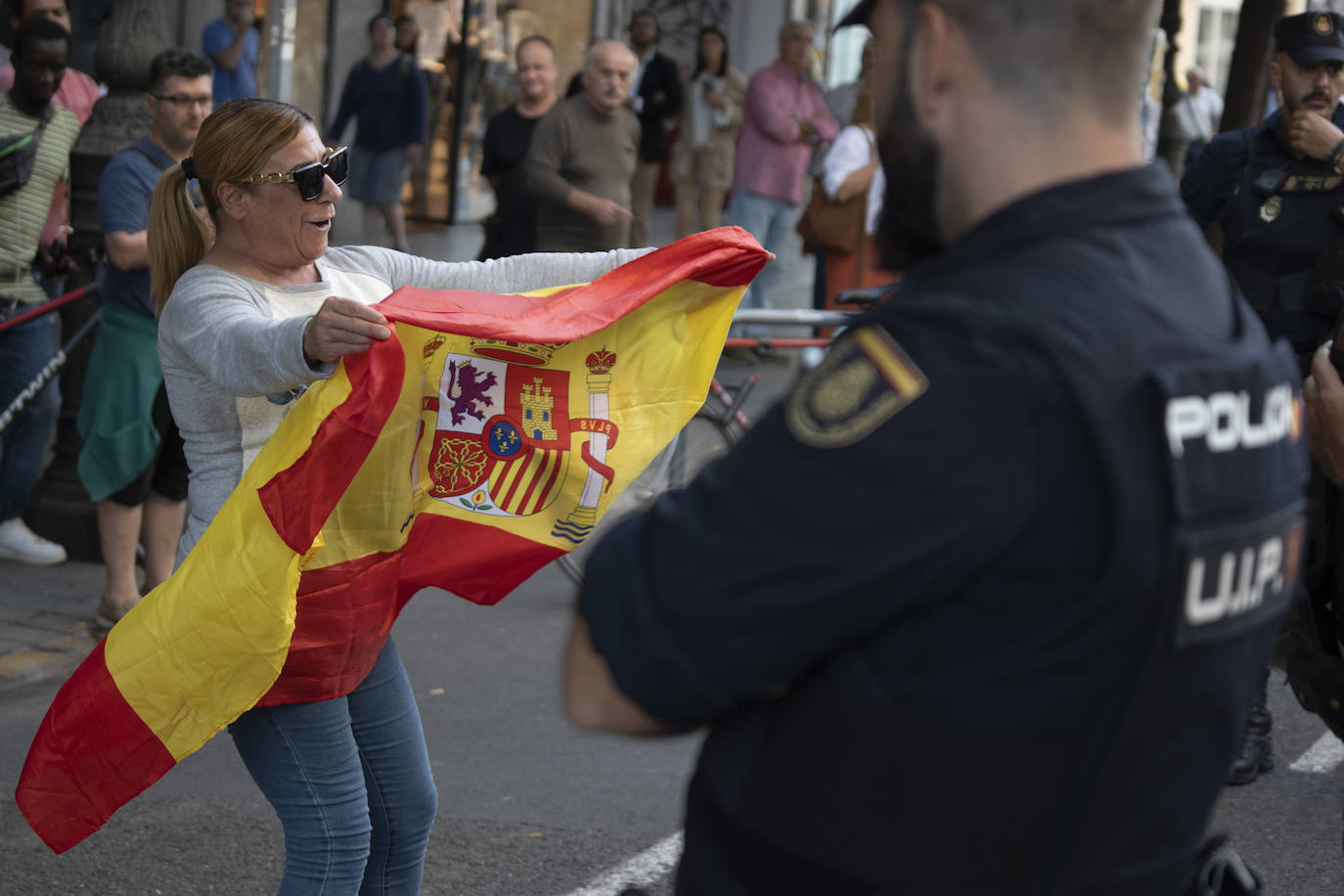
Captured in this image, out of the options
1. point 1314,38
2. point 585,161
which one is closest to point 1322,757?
point 1314,38

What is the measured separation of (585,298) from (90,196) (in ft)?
14.0

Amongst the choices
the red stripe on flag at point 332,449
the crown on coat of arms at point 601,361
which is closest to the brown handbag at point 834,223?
the crown on coat of arms at point 601,361

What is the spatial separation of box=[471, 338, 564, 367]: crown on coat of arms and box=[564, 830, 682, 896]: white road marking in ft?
4.91

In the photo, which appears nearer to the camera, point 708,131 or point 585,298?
point 585,298

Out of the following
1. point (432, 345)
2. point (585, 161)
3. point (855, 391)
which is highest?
point (855, 391)

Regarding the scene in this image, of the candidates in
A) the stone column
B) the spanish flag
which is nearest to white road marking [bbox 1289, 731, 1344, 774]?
the spanish flag

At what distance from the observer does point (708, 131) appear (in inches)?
536

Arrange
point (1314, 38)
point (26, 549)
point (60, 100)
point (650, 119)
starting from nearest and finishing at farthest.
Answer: point (1314, 38) < point (26, 549) < point (60, 100) < point (650, 119)

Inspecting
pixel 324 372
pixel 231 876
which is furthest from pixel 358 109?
pixel 324 372

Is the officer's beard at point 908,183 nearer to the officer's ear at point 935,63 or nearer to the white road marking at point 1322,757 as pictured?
the officer's ear at point 935,63

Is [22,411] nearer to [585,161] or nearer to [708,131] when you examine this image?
[585,161]

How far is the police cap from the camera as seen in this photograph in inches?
214

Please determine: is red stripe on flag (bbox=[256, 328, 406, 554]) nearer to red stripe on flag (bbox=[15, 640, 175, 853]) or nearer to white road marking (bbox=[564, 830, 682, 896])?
red stripe on flag (bbox=[15, 640, 175, 853])

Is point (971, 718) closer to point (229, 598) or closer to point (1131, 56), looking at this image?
point (1131, 56)
